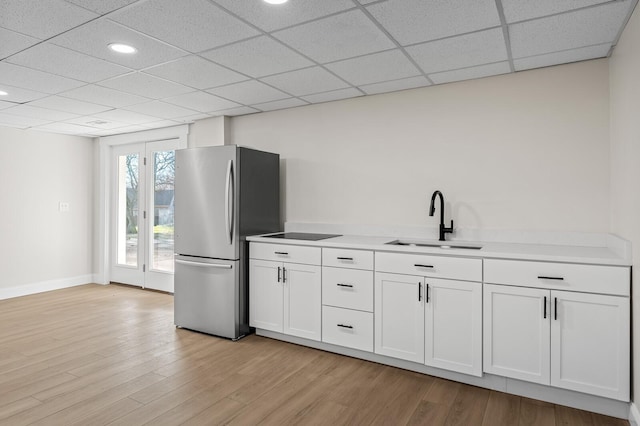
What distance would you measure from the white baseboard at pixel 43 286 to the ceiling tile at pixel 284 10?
5230 mm

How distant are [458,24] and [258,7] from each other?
1.17 metres

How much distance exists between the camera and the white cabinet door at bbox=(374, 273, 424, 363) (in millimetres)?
2814

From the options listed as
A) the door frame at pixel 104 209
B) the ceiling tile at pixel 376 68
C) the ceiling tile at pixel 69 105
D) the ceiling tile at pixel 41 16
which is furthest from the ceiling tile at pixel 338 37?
the door frame at pixel 104 209

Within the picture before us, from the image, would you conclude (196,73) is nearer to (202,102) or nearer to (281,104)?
(202,102)

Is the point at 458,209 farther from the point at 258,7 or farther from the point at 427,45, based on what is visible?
the point at 258,7

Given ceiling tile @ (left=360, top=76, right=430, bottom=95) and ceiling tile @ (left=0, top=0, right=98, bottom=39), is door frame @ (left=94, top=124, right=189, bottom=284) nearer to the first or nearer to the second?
ceiling tile @ (left=0, top=0, right=98, bottom=39)

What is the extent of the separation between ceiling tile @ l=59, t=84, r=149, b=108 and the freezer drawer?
1.64 metres

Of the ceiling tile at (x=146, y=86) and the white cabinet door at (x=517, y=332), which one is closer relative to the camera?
the white cabinet door at (x=517, y=332)

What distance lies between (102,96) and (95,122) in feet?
4.57

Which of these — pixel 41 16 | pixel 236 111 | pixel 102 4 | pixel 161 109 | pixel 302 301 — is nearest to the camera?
pixel 102 4

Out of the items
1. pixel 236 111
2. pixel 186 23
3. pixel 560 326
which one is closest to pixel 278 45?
pixel 186 23

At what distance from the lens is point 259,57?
281 centimetres

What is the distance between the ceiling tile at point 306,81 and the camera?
3143 millimetres

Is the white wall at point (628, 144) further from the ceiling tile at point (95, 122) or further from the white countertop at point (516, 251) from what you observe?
the ceiling tile at point (95, 122)
